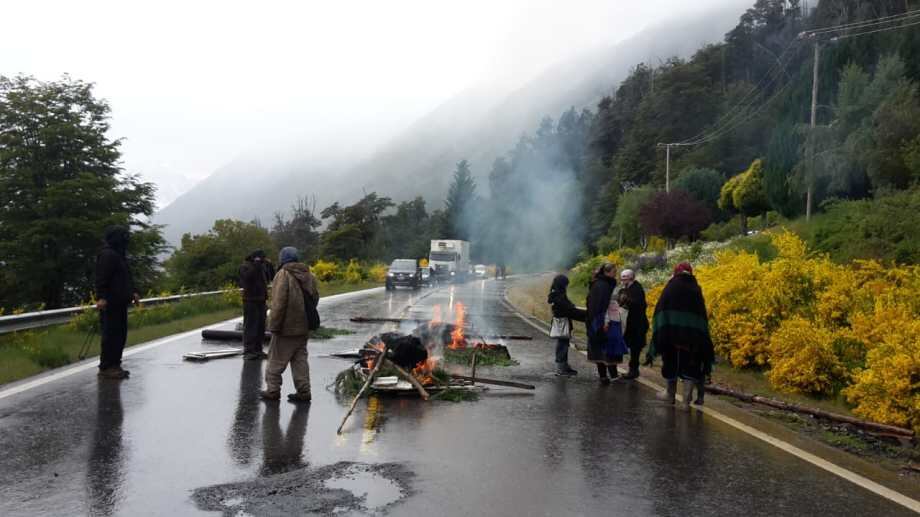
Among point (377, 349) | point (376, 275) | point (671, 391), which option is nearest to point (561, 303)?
point (671, 391)

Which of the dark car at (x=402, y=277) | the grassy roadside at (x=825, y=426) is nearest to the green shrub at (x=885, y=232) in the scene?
the grassy roadside at (x=825, y=426)

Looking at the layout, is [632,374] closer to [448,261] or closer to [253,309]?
[253,309]

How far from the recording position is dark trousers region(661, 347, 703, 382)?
31.1ft

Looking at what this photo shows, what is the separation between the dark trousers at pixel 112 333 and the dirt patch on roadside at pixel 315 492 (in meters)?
5.72

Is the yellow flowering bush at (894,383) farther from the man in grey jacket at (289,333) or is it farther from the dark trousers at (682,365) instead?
the man in grey jacket at (289,333)

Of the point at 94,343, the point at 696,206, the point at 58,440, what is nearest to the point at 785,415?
the point at 58,440

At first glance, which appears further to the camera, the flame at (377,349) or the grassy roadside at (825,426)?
the flame at (377,349)

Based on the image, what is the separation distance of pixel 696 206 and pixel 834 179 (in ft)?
36.1

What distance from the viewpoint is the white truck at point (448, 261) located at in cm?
5731

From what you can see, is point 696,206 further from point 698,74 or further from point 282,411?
point 698,74

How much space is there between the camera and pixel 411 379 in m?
9.78

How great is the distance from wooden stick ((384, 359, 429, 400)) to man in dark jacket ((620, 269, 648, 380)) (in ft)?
12.2

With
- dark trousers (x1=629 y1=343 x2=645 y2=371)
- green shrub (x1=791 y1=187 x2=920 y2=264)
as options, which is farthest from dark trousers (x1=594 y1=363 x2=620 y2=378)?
green shrub (x1=791 y1=187 x2=920 y2=264)

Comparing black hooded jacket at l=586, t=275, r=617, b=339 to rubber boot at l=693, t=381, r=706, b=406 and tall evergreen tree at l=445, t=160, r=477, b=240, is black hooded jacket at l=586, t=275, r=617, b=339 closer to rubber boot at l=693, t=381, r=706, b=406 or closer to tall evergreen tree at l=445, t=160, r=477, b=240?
rubber boot at l=693, t=381, r=706, b=406
